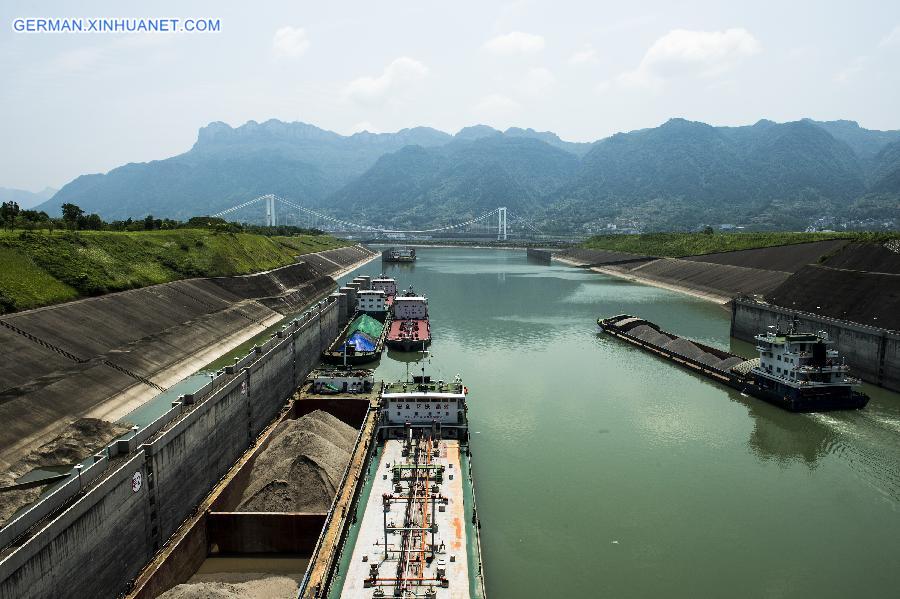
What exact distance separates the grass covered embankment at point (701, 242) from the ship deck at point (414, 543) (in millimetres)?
99020

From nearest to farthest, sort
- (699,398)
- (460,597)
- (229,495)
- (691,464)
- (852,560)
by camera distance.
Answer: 1. (460,597)
2. (852,560)
3. (229,495)
4. (691,464)
5. (699,398)

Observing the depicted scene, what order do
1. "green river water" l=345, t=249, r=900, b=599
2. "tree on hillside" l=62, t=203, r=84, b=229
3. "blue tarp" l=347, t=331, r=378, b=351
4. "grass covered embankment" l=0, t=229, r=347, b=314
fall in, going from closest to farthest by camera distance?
"green river water" l=345, t=249, r=900, b=599 < "grass covered embankment" l=0, t=229, r=347, b=314 < "blue tarp" l=347, t=331, r=378, b=351 < "tree on hillside" l=62, t=203, r=84, b=229

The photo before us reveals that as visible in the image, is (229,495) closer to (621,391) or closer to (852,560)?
(852,560)

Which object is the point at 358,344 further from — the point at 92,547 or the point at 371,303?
the point at 92,547

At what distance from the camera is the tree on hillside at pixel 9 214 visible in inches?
2365

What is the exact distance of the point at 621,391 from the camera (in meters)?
43.8

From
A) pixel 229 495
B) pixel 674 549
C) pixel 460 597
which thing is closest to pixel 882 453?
pixel 674 549

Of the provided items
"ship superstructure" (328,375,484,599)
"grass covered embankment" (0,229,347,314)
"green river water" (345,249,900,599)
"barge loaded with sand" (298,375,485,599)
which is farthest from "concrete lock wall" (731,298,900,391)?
"grass covered embankment" (0,229,347,314)

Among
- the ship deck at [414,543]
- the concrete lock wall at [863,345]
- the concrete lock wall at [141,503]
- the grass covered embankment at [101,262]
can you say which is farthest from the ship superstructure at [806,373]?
the grass covered embankment at [101,262]

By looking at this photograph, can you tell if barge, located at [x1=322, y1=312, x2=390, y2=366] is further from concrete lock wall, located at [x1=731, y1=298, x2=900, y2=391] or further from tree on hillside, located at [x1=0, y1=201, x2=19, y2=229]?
concrete lock wall, located at [x1=731, y1=298, x2=900, y2=391]

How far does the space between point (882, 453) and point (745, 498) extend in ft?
39.4

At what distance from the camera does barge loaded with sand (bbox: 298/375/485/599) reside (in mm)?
17625

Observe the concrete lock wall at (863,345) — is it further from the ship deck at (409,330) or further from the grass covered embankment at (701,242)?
the grass covered embankment at (701,242)

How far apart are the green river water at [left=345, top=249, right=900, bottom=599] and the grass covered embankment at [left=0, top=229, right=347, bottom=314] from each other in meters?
26.8
